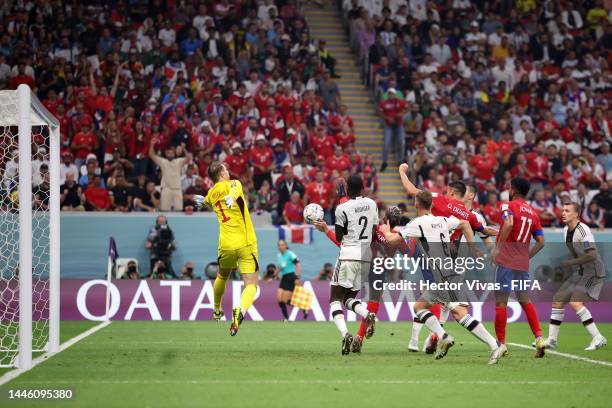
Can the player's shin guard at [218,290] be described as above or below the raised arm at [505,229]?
below

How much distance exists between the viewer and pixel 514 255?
1254cm

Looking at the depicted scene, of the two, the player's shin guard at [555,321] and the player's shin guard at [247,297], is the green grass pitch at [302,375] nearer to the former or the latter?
the player's shin guard at [555,321]

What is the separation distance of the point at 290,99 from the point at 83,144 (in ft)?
19.1

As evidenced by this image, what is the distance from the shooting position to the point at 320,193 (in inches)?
942

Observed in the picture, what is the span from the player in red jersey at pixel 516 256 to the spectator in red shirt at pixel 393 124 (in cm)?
1448

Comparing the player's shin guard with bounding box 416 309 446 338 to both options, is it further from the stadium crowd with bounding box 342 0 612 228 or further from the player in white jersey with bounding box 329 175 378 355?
the stadium crowd with bounding box 342 0 612 228

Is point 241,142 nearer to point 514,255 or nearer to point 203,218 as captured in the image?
point 203,218

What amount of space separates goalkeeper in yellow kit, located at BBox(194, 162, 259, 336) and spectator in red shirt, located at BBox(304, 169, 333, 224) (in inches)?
389

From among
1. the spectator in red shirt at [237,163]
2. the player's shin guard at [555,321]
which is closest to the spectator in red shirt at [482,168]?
the spectator in red shirt at [237,163]

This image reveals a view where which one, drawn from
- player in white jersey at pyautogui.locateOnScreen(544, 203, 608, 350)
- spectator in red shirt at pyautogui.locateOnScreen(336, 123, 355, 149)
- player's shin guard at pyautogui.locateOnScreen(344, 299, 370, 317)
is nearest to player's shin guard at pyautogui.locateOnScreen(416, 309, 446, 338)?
player's shin guard at pyautogui.locateOnScreen(344, 299, 370, 317)

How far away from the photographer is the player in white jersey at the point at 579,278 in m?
14.4

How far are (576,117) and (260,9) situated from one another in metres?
10.00

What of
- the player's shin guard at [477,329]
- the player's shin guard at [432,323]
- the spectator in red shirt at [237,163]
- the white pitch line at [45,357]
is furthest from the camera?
the spectator in red shirt at [237,163]

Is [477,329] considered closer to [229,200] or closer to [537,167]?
[229,200]
